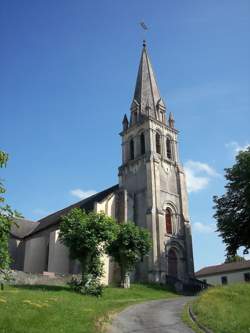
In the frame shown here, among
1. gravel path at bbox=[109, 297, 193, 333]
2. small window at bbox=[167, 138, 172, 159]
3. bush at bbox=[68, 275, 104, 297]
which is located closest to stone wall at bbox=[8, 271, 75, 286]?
bush at bbox=[68, 275, 104, 297]

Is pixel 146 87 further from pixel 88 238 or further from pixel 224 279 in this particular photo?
pixel 224 279

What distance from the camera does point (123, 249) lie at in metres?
33.2

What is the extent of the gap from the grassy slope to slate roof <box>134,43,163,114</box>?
1194 inches

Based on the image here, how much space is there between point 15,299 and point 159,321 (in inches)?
289

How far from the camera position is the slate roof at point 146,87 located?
5104 centimetres

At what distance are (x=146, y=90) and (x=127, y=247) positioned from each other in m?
26.5

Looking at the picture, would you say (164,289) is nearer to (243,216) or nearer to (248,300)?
(243,216)

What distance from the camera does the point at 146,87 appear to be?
53.3m

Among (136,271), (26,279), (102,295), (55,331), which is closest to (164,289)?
(136,271)

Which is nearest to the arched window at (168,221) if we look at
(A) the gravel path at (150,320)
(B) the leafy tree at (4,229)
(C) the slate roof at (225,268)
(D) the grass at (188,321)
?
(C) the slate roof at (225,268)

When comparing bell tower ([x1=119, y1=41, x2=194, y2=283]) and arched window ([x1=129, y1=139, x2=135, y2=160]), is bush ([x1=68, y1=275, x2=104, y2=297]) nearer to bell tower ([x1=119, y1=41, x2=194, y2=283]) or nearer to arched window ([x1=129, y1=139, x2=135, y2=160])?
bell tower ([x1=119, y1=41, x2=194, y2=283])

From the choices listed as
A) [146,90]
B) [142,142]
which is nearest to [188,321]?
[142,142]

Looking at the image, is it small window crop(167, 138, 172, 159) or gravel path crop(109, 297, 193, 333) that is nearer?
gravel path crop(109, 297, 193, 333)

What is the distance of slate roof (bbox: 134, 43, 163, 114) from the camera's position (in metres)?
51.0
